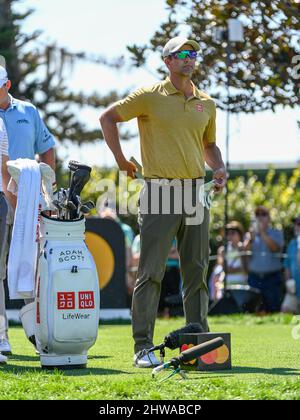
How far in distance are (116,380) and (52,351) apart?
1100mm

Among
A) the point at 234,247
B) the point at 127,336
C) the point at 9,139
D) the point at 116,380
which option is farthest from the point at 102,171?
the point at 116,380

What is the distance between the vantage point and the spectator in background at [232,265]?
16359 millimetres

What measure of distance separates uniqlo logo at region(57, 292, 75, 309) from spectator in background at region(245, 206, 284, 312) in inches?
358

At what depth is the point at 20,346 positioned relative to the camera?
31.9ft

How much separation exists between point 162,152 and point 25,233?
1.15 metres

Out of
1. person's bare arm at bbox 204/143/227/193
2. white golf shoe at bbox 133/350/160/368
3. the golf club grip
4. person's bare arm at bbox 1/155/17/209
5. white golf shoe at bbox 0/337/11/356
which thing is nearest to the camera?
the golf club grip

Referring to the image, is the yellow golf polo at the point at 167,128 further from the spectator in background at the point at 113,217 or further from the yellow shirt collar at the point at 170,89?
the spectator in background at the point at 113,217

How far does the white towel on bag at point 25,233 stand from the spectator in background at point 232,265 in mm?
8419

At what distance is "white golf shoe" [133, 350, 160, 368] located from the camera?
7.87 m

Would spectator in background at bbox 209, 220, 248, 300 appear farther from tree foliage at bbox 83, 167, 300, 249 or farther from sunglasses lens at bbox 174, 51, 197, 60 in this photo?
sunglasses lens at bbox 174, 51, 197, 60

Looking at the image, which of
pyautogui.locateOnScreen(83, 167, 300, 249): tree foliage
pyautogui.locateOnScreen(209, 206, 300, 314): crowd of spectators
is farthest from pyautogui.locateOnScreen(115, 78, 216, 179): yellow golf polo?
pyautogui.locateOnScreen(83, 167, 300, 249): tree foliage

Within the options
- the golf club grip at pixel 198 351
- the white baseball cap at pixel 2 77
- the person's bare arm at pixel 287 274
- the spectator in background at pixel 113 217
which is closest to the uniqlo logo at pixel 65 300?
the golf club grip at pixel 198 351

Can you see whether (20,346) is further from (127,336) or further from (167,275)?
(167,275)
